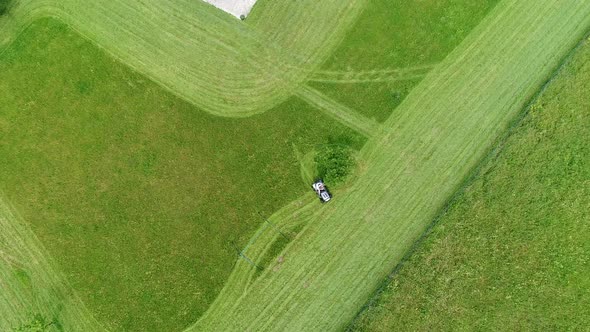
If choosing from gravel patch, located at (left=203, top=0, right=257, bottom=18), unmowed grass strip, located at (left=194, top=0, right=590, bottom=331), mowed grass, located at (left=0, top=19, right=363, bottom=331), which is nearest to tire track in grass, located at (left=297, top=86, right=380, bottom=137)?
mowed grass, located at (left=0, top=19, right=363, bottom=331)

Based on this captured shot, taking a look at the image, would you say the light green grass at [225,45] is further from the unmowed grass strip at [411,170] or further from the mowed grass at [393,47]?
the unmowed grass strip at [411,170]

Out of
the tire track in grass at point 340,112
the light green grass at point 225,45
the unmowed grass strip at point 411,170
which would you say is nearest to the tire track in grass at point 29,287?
the unmowed grass strip at point 411,170

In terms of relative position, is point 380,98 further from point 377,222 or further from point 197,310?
point 197,310

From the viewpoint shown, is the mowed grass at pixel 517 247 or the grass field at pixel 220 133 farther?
the grass field at pixel 220 133

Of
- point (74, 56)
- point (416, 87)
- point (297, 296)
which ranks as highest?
point (416, 87)

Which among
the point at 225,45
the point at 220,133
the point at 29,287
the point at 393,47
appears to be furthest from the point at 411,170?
the point at 29,287

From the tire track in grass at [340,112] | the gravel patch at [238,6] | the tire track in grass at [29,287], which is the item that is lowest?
the tire track in grass at [29,287]

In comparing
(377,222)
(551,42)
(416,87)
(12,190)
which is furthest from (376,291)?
(12,190)
